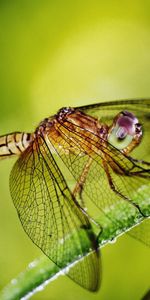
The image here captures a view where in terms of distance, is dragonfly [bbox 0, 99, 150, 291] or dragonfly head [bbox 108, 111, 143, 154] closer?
dragonfly [bbox 0, 99, 150, 291]

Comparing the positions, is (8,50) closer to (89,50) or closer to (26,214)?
(89,50)

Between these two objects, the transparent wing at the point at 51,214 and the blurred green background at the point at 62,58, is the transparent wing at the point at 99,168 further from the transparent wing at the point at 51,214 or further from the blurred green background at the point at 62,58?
the blurred green background at the point at 62,58

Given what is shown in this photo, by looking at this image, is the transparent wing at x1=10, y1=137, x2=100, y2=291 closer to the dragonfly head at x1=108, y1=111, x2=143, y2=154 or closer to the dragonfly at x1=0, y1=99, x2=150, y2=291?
the dragonfly at x1=0, y1=99, x2=150, y2=291

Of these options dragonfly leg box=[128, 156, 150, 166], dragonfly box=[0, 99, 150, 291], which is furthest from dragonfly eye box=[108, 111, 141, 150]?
dragonfly leg box=[128, 156, 150, 166]

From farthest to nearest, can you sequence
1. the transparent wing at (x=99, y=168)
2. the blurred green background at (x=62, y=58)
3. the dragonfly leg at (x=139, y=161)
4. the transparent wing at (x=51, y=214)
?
the blurred green background at (x=62, y=58)
the dragonfly leg at (x=139, y=161)
the transparent wing at (x=99, y=168)
the transparent wing at (x=51, y=214)

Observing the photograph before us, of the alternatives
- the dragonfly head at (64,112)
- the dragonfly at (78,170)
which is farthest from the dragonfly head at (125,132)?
the dragonfly head at (64,112)

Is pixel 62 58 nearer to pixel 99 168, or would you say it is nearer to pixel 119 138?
pixel 119 138
